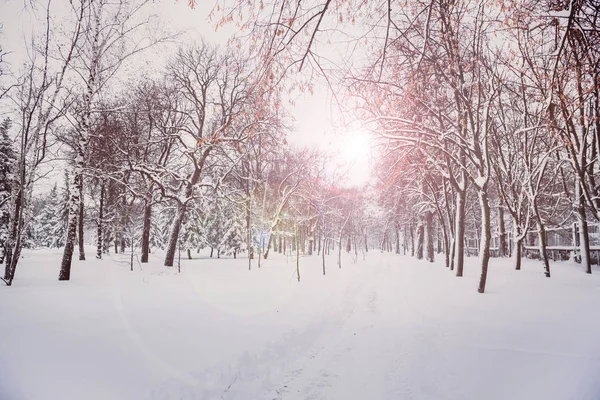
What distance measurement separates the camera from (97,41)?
10438mm

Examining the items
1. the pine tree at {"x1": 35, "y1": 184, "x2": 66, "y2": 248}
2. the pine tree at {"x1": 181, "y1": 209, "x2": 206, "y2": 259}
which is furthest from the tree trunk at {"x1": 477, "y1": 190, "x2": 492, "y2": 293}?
the pine tree at {"x1": 35, "y1": 184, "x2": 66, "y2": 248}

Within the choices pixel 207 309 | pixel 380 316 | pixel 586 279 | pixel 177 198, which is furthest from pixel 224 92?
pixel 586 279

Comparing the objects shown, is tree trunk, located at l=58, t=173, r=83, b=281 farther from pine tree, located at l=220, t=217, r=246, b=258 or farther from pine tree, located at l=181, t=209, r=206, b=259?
pine tree, located at l=220, t=217, r=246, b=258

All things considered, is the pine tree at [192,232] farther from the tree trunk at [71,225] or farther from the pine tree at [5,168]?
the tree trunk at [71,225]

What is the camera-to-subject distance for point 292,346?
5.18m

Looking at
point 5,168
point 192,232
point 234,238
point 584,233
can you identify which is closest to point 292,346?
point 584,233

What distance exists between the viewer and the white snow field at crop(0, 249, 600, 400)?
3484 mm

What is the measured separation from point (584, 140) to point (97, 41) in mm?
16638

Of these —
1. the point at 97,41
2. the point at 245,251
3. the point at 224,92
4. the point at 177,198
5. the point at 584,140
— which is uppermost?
the point at 224,92

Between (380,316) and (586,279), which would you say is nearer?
(380,316)

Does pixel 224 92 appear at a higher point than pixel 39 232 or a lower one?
higher

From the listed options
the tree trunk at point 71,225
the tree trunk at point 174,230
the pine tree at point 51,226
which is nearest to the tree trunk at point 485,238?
the tree trunk at point 71,225

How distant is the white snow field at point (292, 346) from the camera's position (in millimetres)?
3484

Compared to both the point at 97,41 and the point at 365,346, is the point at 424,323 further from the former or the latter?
the point at 97,41
